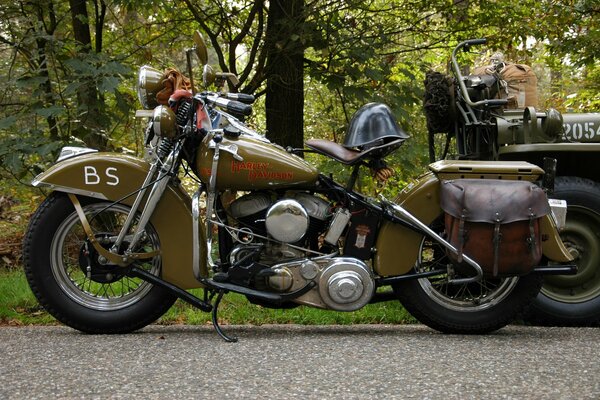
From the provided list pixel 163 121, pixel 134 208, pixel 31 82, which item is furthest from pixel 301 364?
pixel 31 82

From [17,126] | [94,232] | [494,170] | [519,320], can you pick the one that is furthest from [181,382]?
[17,126]

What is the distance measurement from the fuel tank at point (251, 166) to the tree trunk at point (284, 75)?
8.32ft

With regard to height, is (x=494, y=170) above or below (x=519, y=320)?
above

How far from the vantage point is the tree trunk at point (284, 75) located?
6703 millimetres

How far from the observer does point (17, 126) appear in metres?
6.14

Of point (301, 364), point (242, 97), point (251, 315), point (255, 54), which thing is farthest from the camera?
point (255, 54)

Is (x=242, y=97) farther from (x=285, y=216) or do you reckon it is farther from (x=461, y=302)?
(x=461, y=302)

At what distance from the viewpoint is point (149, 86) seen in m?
4.42

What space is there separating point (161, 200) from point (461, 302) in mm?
1853

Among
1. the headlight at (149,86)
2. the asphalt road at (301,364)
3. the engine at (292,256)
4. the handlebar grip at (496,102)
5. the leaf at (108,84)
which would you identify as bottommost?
the asphalt road at (301,364)

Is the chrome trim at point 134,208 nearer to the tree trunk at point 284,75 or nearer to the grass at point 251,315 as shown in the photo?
the grass at point 251,315

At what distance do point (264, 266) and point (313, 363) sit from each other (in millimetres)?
867

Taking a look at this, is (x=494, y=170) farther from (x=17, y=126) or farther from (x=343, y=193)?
(x=17, y=126)

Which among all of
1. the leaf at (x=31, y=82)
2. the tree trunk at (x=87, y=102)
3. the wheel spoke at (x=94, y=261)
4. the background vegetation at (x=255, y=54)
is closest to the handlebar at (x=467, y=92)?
the background vegetation at (x=255, y=54)
